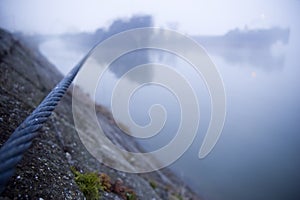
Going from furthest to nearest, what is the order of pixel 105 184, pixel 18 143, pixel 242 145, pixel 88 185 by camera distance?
pixel 242 145
pixel 105 184
pixel 88 185
pixel 18 143

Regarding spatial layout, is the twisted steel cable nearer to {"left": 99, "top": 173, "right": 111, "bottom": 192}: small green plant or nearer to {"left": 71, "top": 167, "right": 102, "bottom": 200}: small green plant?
{"left": 71, "top": 167, "right": 102, "bottom": 200}: small green plant

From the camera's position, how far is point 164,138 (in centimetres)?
2938

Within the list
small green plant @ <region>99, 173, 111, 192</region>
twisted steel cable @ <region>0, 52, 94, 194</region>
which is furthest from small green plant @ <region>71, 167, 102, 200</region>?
twisted steel cable @ <region>0, 52, 94, 194</region>

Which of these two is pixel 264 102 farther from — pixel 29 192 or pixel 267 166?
pixel 29 192

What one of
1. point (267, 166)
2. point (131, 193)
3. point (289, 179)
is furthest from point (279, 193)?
point (131, 193)

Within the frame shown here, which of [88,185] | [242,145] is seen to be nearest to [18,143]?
[88,185]

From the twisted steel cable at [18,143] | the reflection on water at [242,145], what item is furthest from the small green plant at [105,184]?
the reflection on water at [242,145]

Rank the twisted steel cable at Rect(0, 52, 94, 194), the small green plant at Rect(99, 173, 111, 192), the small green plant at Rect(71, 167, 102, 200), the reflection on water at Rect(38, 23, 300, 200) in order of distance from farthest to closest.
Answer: the reflection on water at Rect(38, 23, 300, 200) → the small green plant at Rect(99, 173, 111, 192) → the small green plant at Rect(71, 167, 102, 200) → the twisted steel cable at Rect(0, 52, 94, 194)

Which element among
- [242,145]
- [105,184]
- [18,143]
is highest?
[242,145]

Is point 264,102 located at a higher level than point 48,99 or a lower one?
higher

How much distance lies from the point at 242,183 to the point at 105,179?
22899 millimetres

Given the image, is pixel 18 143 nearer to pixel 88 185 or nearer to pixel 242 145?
pixel 88 185

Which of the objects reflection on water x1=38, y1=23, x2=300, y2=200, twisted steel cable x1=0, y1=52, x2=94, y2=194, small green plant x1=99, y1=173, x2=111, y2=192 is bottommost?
twisted steel cable x1=0, y1=52, x2=94, y2=194

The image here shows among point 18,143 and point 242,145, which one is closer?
point 18,143
